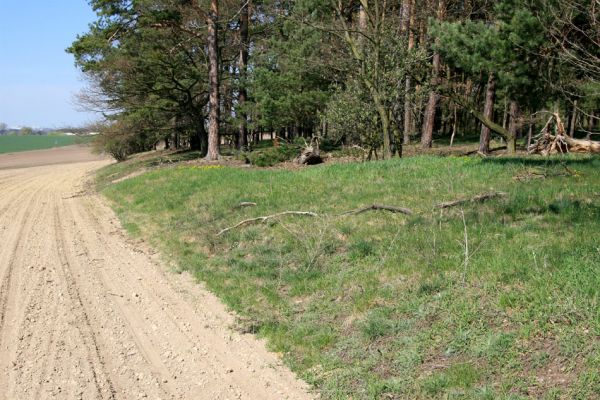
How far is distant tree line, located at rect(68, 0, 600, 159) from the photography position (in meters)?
12.4

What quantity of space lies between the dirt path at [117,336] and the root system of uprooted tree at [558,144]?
36.9ft

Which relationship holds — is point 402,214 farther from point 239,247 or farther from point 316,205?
point 239,247

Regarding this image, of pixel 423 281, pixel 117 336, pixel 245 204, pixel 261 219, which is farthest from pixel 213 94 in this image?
pixel 423 281

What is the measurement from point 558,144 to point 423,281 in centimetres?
1087

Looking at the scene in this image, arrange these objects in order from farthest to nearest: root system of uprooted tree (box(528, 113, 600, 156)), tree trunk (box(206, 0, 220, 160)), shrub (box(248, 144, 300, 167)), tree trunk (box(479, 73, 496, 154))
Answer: tree trunk (box(206, 0, 220, 160)) < shrub (box(248, 144, 300, 167)) < tree trunk (box(479, 73, 496, 154)) < root system of uprooted tree (box(528, 113, 600, 156))

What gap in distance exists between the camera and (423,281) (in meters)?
5.69

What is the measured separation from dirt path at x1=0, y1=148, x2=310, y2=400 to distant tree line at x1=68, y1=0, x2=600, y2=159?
6807 mm

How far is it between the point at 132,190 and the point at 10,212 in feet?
11.3

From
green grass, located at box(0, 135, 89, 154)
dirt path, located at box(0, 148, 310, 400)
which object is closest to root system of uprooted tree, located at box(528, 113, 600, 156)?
dirt path, located at box(0, 148, 310, 400)

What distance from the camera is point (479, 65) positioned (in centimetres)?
1283

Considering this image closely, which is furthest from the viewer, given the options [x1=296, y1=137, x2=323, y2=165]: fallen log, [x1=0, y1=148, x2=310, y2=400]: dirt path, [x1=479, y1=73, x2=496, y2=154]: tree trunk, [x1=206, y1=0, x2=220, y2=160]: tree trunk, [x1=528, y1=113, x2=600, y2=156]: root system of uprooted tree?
[x1=206, y1=0, x2=220, y2=160]: tree trunk

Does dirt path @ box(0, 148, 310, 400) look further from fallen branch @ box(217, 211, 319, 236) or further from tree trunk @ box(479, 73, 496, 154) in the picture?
tree trunk @ box(479, 73, 496, 154)

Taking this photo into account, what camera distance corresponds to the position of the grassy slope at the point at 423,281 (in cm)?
420

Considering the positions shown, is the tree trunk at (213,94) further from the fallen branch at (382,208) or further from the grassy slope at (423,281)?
the fallen branch at (382,208)
